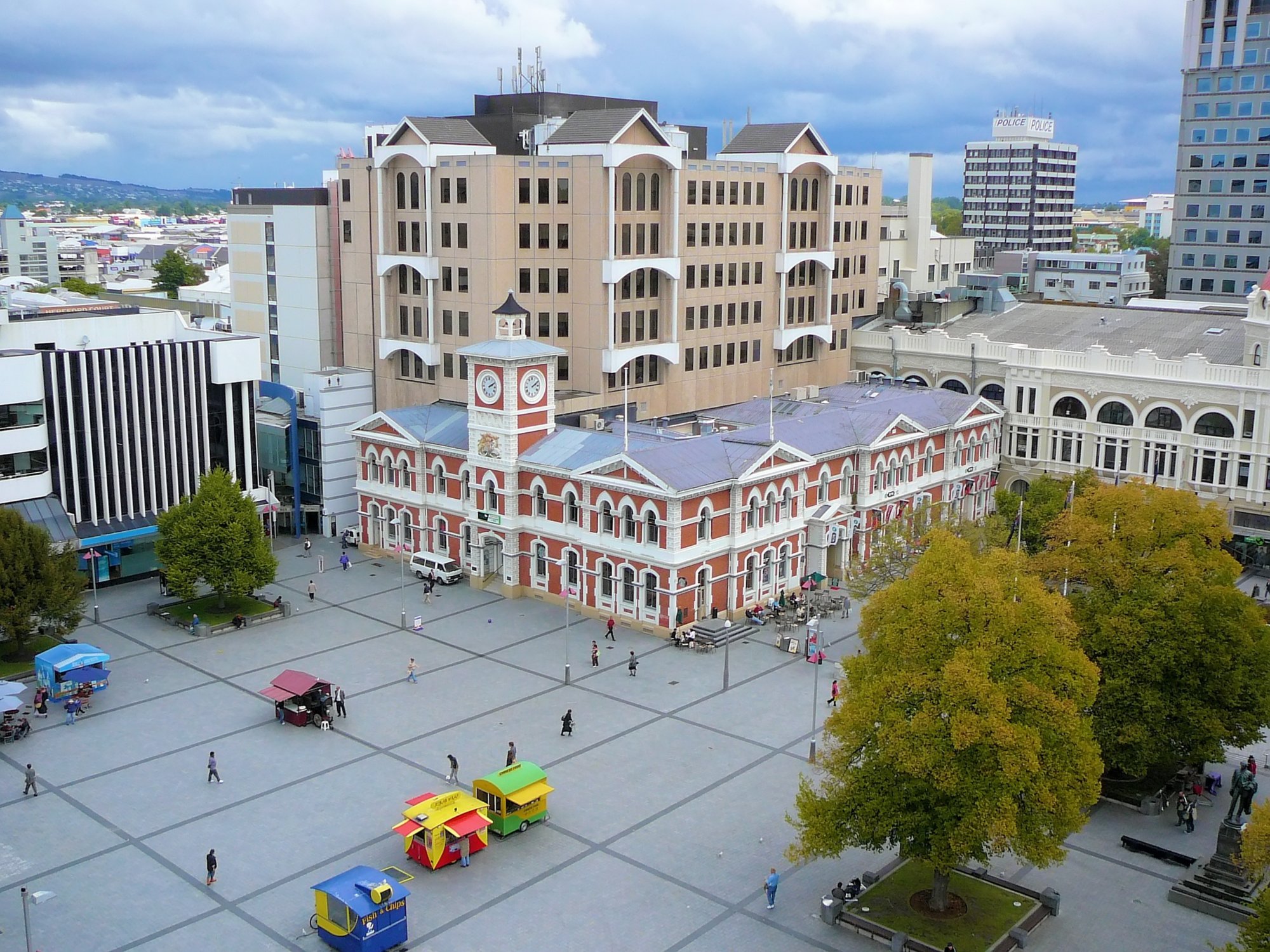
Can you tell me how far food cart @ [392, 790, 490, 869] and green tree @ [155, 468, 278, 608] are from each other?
92.3 ft

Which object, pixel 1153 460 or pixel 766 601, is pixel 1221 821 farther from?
pixel 1153 460

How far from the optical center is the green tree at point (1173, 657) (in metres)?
44.9

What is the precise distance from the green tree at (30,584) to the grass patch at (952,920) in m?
42.9

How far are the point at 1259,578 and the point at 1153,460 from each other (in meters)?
10.2

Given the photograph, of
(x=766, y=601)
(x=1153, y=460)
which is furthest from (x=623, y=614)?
(x=1153, y=460)

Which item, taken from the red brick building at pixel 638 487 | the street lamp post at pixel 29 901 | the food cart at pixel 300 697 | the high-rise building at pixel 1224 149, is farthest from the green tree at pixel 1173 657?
the high-rise building at pixel 1224 149

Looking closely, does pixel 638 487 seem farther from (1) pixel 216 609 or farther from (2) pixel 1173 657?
(2) pixel 1173 657

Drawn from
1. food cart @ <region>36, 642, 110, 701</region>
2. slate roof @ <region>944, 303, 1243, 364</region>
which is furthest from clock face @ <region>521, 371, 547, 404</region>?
slate roof @ <region>944, 303, 1243, 364</region>

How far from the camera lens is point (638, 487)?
216 ft

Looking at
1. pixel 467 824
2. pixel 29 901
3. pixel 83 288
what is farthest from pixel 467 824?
pixel 83 288

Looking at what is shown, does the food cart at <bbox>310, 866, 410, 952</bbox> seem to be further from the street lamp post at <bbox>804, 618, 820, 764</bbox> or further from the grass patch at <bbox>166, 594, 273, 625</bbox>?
the grass patch at <bbox>166, 594, 273, 625</bbox>

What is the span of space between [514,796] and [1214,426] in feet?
193

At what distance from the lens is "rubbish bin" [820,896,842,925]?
3950cm

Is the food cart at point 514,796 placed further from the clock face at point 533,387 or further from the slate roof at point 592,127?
the slate roof at point 592,127
